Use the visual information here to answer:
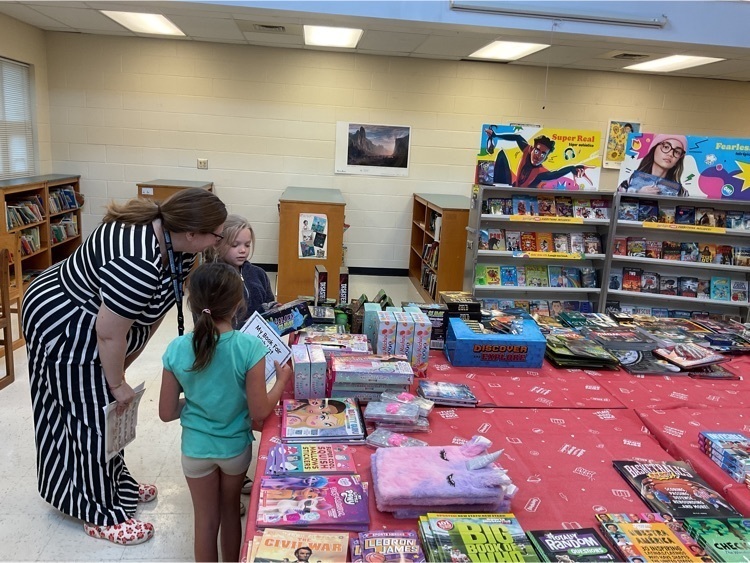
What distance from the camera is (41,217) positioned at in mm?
5879

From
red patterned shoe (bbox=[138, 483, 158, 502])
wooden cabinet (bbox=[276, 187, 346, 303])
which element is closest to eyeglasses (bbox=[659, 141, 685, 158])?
wooden cabinet (bbox=[276, 187, 346, 303])

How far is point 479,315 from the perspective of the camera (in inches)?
111

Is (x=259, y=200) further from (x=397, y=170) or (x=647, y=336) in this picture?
(x=647, y=336)

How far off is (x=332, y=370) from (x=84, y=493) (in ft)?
4.06

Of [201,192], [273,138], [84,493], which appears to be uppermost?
[273,138]

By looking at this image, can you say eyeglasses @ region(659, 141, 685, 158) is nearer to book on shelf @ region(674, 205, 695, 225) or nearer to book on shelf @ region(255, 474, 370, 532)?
book on shelf @ region(674, 205, 695, 225)

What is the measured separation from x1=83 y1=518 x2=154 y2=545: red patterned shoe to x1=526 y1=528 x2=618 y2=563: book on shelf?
1.73 meters

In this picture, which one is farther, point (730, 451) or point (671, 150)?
point (671, 150)

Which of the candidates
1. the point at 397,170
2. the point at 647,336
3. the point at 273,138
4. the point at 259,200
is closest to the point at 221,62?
the point at 273,138

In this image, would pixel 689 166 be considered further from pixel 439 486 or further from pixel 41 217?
pixel 41 217

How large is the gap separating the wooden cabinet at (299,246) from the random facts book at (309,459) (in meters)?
4.16

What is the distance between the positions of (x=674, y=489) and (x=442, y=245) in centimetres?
423

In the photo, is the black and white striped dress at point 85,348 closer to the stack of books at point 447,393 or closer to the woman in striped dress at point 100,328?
the woman in striped dress at point 100,328

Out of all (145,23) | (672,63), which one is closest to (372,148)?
(145,23)
